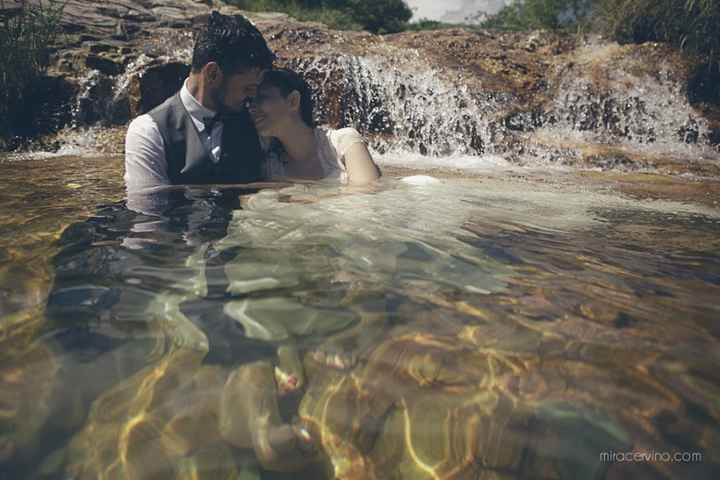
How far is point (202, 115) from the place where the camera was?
114 inches

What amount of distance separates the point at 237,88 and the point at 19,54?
20.3 feet

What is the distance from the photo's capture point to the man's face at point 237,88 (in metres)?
2.95

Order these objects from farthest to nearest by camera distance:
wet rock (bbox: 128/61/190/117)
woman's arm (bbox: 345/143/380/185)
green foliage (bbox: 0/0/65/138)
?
wet rock (bbox: 128/61/190/117) → green foliage (bbox: 0/0/65/138) → woman's arm (bbox: 345/143/380/185)

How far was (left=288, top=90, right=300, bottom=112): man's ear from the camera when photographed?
3203 millimetres

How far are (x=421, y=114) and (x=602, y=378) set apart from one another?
7.60m

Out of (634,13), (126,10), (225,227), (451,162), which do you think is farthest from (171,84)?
(634,13)

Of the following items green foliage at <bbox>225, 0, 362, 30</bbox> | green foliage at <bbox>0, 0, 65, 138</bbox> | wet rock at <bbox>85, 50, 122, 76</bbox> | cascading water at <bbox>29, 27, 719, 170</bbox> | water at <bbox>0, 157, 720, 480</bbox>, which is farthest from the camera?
green foliage at <bbox>225, 0, 362, 30</bbox>

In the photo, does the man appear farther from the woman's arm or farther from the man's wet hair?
the woman's arm

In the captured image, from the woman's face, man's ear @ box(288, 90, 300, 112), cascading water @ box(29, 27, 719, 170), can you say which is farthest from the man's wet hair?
cascading water @ box(29, 27, 719, 170)

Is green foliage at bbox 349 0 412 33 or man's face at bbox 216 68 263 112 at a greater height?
green foliage at bbox 349 0 412 33

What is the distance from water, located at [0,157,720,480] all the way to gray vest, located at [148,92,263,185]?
949 mm

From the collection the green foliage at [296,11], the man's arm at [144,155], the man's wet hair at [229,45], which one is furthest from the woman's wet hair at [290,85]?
the green foliage at [296,11]

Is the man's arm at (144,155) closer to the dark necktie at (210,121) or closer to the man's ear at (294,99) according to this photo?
the dark necktie at (210,121)

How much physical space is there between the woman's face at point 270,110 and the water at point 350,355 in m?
1.34
